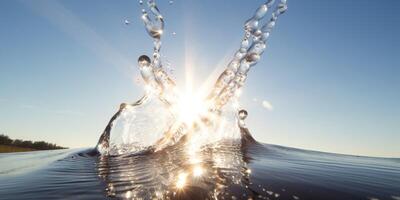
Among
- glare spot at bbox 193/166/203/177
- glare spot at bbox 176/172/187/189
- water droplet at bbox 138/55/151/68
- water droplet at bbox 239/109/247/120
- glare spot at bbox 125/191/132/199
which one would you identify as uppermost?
water droplet at bbox 138/55/151/68

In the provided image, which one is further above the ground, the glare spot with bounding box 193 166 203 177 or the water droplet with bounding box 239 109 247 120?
the water droplet with bounding box 239 109 247 120

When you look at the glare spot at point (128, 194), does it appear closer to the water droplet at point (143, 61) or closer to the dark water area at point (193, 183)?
the dark water area at point (193, 183)

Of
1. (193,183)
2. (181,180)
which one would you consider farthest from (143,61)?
(193,183)

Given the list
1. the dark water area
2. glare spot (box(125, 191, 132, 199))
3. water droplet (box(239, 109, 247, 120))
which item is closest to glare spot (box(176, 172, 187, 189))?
the dark water area

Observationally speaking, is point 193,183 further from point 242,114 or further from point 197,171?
point 242,114

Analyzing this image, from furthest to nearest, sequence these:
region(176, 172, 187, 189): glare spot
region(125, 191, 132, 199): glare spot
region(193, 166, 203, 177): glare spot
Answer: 1. region(193, 166, 203, 177): glare spot
2. region(176, 172, 187, 189): glare spot
3. region(125, 191, 132, 199): glare spot

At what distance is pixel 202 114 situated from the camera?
7.94 m

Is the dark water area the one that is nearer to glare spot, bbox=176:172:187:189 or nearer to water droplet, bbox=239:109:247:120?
glare spot, bbox=176:172:187:189

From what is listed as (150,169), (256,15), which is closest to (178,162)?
(150,169)

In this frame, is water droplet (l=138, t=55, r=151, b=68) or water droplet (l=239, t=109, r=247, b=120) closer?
water droplet (l=138, t=55, r=151, b=68)

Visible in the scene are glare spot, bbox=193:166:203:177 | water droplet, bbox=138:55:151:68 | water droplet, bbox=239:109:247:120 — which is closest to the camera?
glare spot, bbox=193:166:203:177

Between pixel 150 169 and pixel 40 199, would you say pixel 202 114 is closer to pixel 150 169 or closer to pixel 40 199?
pixel 150 169

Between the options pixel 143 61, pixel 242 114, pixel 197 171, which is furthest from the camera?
pixel 242 114

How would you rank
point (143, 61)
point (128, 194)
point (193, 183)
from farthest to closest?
point (143, 61)
point (193, 183)
point (128, 194)
